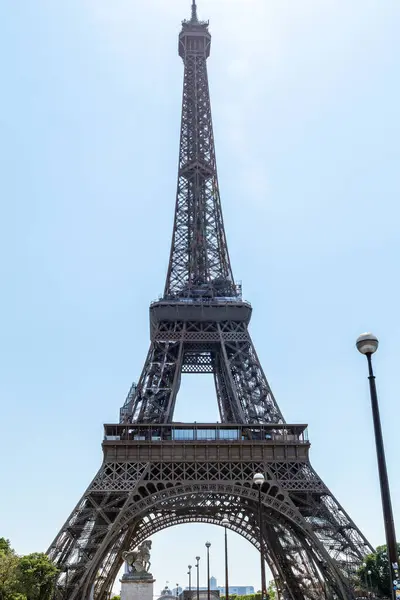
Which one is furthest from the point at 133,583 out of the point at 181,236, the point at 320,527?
the point at 181,236

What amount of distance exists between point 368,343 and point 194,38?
7288 centimetres

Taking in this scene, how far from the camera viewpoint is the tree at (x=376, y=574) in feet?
143

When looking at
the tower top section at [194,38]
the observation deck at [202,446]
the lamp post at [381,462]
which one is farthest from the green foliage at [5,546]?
the tower top section at [194,38]

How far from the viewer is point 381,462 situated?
13.3 meters

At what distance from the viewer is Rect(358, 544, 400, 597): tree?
43.7m

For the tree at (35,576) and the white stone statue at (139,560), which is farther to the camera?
the tree at (35,576)

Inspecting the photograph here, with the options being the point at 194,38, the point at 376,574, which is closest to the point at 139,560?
the point at 376,574

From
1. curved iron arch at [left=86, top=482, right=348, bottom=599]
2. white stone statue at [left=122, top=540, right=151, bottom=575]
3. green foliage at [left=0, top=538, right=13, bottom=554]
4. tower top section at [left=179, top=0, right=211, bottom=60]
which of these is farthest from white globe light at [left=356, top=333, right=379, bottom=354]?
tower top section at [left=179, top=0, right=211, bottom=60]

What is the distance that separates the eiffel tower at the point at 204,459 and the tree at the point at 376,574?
0.73 meters

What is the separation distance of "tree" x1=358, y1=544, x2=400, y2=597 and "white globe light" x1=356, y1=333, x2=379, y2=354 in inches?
1367

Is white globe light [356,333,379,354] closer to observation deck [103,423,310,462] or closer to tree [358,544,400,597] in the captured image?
tree [358,544,400,597]

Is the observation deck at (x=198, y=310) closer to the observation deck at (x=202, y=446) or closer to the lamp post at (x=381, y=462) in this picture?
the observation deck at (x=202, y=446)

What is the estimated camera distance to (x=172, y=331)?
58750 millimetres

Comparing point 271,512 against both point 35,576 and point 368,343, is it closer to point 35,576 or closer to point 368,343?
point 35,576
